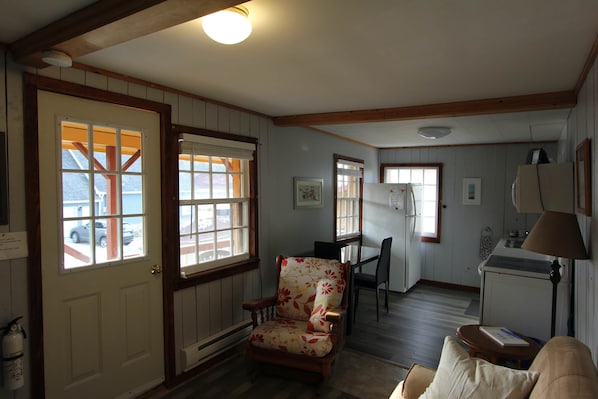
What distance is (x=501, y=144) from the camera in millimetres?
5375

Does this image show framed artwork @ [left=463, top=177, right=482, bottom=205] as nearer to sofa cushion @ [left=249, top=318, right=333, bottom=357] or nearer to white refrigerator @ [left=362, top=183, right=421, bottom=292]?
white refrigerator @ [left=362, top=183, right=421, bottom=292]

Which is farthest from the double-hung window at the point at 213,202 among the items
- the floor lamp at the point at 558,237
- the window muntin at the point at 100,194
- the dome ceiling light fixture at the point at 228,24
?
the floor lamp at the point at 558,237

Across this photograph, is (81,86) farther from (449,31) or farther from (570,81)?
(570,81)

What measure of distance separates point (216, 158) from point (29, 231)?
153 cm

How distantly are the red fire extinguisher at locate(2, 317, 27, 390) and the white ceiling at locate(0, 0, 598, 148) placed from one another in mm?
1536

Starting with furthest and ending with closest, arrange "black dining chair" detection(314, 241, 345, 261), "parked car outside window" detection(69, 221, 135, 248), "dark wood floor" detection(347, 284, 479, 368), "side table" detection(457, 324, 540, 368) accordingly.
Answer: "black dining chair" detection(314, 241, 345, 261) → "dark wood floor" detection(347, 284, 479, 368) → "parked car outside window" detection(69, 221, 135, 248) → "side table" detection(457, 324, 540, 368)

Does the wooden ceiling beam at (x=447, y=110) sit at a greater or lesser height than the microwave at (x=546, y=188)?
greater

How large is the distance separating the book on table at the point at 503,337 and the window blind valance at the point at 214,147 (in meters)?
2.43

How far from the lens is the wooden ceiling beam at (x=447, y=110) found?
106 inches

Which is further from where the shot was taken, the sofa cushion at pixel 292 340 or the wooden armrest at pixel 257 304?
the wooden armrest at pixel 257 304

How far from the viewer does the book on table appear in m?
2.21

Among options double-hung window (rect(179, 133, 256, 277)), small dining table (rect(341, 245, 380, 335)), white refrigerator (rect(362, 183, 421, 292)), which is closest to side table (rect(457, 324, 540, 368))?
small dining table (rect(341, 245, 380, 335))

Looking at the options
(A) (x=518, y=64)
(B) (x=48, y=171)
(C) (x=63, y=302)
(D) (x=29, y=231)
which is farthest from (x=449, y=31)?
(C) (x=63, y=302)

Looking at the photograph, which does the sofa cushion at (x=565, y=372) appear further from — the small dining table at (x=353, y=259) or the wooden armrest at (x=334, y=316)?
the small dining table at (x=353, y=259)
